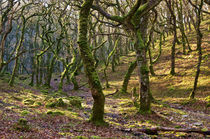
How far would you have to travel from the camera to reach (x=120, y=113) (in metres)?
12.0

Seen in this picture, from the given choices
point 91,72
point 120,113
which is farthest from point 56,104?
point 91,72

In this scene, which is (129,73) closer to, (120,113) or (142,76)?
(120,113)

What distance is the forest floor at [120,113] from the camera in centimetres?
684

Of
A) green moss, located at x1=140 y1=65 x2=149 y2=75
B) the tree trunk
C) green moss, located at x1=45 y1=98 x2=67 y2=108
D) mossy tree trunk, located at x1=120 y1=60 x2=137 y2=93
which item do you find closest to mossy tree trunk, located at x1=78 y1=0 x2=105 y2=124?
the tree trunk

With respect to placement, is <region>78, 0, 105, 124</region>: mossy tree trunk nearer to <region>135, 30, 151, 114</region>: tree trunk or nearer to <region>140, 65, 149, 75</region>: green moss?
<region>135, 30, 151, 114</region>: tree trunk

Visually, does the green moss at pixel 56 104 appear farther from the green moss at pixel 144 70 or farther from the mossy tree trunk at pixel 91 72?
the green moss at pixel 144 70

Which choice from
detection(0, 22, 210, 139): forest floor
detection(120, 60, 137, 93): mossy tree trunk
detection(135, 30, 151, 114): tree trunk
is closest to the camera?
detection(0, 22, 210, 139): forest floor

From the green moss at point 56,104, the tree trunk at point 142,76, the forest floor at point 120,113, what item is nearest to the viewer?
the forest floor at point 120,113

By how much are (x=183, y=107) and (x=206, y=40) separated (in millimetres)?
18813

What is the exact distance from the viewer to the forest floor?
22.5ft

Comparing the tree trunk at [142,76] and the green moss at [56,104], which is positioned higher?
the tree trunk at [142,76]

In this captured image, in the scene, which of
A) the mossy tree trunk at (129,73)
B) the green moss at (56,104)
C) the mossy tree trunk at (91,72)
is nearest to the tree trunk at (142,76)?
the mossy tree trunk at (91,72)

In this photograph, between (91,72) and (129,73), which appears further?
(129,73)

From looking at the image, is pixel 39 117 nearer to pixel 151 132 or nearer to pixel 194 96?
pixel 151 132
